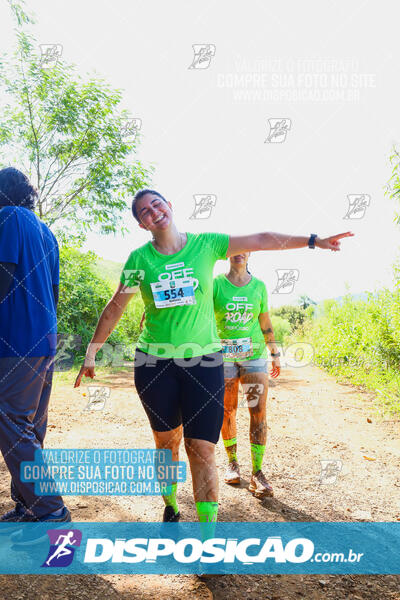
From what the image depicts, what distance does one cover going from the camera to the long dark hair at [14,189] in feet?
9.52

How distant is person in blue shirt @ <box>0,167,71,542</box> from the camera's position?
2.69 meters

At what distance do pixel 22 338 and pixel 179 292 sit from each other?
102cm

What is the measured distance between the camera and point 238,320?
3.87m

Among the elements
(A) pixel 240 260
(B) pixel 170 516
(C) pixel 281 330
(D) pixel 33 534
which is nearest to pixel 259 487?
(B) pixel 170 516

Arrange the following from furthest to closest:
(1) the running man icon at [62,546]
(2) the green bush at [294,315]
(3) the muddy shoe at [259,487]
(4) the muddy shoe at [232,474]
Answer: (2) the green bush at [294,315]
(4) the muddy shoe at [232,474]
(3) the muddy shoe at [259,487]
(1) the running man icon at [62,546]

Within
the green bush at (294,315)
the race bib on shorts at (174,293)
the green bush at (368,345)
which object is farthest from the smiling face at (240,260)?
the green bush at (294,315)

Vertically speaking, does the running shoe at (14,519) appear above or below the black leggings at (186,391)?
below

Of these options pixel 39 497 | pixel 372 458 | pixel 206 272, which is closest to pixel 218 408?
pixel 206 272

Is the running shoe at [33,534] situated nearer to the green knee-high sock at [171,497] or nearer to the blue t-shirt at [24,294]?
the green knee-high sock at [171,497]

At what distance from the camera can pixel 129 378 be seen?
393 inches

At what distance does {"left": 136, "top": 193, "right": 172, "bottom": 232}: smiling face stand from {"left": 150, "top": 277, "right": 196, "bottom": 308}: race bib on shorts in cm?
35

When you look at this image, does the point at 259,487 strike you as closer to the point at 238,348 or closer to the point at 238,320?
the point at 238,348

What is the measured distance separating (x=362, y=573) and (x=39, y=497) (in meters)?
1.93

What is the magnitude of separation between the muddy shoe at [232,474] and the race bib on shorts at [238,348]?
979 millimetres
